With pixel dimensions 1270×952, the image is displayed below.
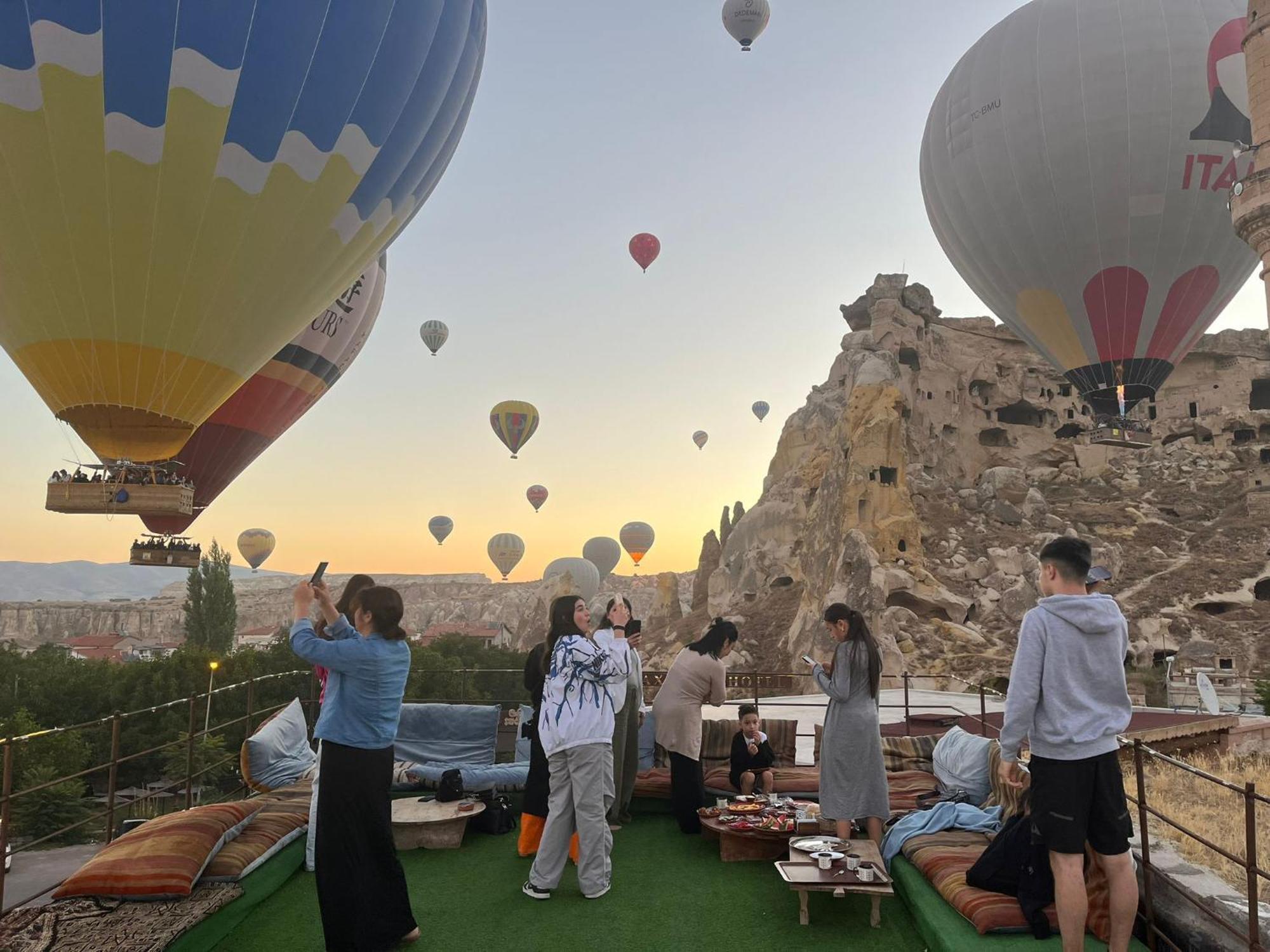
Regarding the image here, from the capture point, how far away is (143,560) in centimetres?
1263

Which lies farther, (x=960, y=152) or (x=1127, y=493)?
(x=1127, y=493)

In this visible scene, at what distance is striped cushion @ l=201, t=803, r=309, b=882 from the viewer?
4.25 metres

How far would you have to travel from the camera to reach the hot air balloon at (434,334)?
36.6m

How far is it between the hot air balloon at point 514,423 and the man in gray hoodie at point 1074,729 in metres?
33.4

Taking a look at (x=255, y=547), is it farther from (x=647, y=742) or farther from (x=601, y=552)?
(x=647, y=742)

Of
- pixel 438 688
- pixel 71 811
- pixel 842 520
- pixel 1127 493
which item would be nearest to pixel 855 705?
pixel 71 811

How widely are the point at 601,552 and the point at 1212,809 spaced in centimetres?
5869

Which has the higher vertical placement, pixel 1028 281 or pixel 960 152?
pixel 960 152

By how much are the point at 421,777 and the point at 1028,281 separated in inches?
659

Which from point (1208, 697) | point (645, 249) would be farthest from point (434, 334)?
point (1208, 697)

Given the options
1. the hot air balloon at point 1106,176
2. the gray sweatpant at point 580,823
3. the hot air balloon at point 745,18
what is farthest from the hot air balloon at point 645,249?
the gray sweatpant at point 580,823

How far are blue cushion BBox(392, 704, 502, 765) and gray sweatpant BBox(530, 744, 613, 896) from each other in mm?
2471

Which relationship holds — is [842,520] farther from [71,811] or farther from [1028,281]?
[71,811]

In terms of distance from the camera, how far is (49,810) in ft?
68.7
